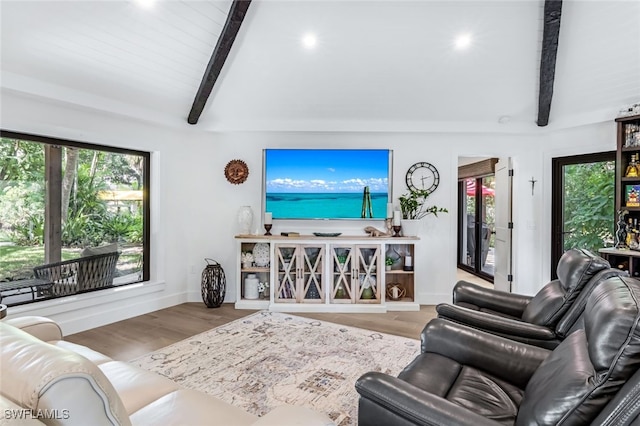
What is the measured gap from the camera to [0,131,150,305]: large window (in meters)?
3.30

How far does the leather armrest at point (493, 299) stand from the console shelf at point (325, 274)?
1493mm

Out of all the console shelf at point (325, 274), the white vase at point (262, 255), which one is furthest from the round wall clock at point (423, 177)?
the white vase at point (262, 255)

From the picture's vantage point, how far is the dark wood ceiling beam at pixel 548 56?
316 cm

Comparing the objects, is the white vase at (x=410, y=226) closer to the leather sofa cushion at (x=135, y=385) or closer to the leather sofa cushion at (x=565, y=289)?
the leather sofa cushion at (x=565, y=289)

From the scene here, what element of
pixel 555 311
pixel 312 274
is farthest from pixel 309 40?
pixel 555 311

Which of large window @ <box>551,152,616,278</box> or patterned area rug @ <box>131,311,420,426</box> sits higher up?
large window @ <box>551,152,616,278</box>

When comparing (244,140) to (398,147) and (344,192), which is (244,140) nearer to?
(344,192)

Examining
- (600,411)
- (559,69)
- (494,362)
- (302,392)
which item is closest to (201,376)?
(302,392)

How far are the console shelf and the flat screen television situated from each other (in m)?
0.48

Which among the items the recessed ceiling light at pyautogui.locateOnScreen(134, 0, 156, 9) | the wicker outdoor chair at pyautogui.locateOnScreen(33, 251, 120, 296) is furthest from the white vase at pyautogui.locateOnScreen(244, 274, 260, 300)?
the recessed ceiling light at pyautogui.locateOnScreen(134, 0, 156, 9)

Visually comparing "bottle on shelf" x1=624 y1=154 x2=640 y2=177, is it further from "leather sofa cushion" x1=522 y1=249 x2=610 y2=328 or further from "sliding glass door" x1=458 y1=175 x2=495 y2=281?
"sliding glass door" x1=458 y1=175 x2=495 y2=281

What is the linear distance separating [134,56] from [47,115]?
3.27ft

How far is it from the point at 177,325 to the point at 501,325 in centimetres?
319

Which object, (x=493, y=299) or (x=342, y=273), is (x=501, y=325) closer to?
(x=493, y=299)
